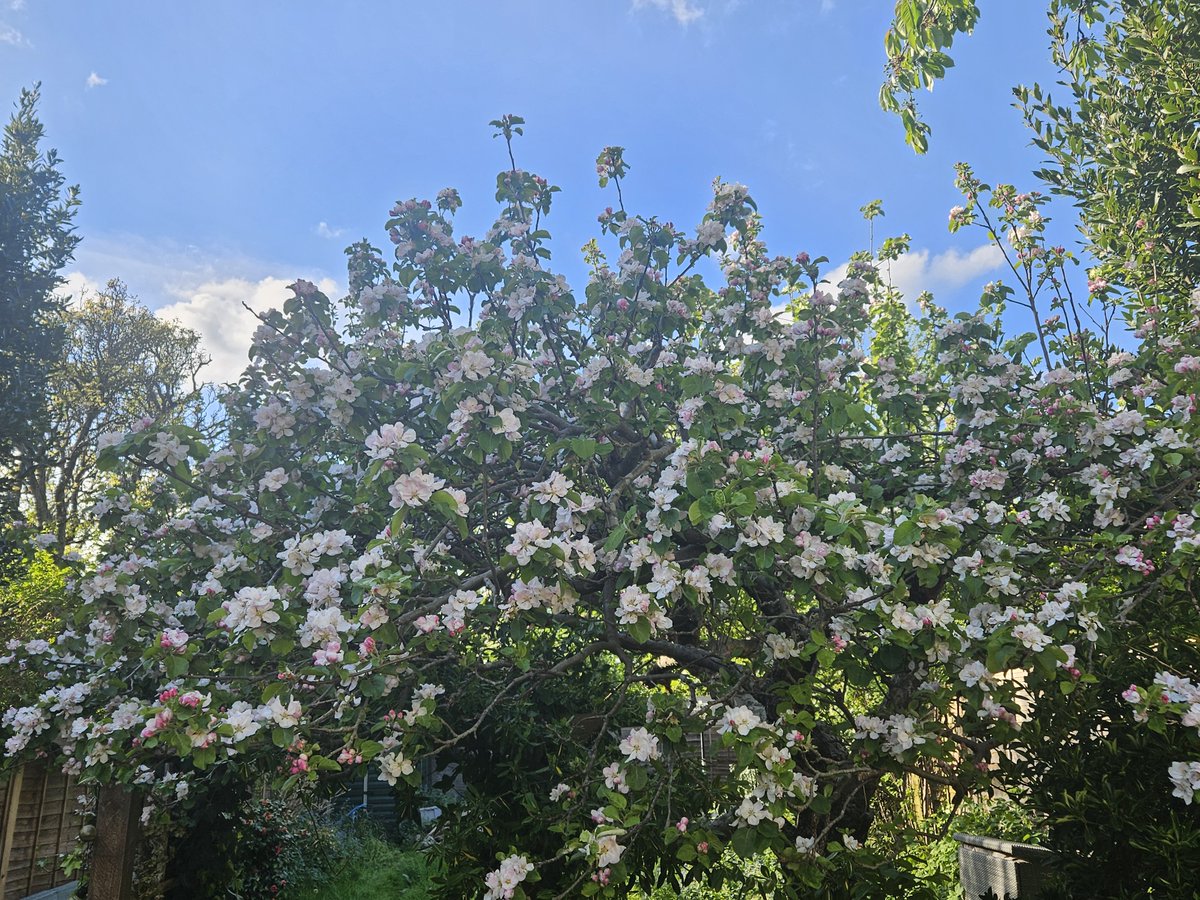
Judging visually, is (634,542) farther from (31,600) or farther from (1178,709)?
(31,600)

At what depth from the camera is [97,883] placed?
5.12m

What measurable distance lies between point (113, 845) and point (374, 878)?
505 cm

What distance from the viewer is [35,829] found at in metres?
7.16

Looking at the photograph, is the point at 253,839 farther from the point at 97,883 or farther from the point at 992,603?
the point at 992,603

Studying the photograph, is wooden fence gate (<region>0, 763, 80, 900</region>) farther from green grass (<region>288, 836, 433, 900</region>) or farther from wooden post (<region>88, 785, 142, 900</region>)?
green grass (<region>288, 836, 433, 900</region>)

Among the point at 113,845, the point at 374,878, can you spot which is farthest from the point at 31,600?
the point at 374,878

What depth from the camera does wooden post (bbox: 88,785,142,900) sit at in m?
5.08

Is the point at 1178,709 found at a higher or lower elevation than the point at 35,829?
higher

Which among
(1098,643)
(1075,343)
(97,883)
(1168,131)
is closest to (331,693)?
(1098,643)

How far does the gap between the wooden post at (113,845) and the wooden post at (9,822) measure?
2.19 meters

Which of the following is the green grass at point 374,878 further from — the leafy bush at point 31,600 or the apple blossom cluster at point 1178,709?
the apple blossom cluster at point 1178,709

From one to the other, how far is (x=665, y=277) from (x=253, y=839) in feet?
22.5

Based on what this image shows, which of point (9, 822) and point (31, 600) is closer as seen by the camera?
point (9, 822)

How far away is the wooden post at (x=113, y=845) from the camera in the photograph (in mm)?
5078
